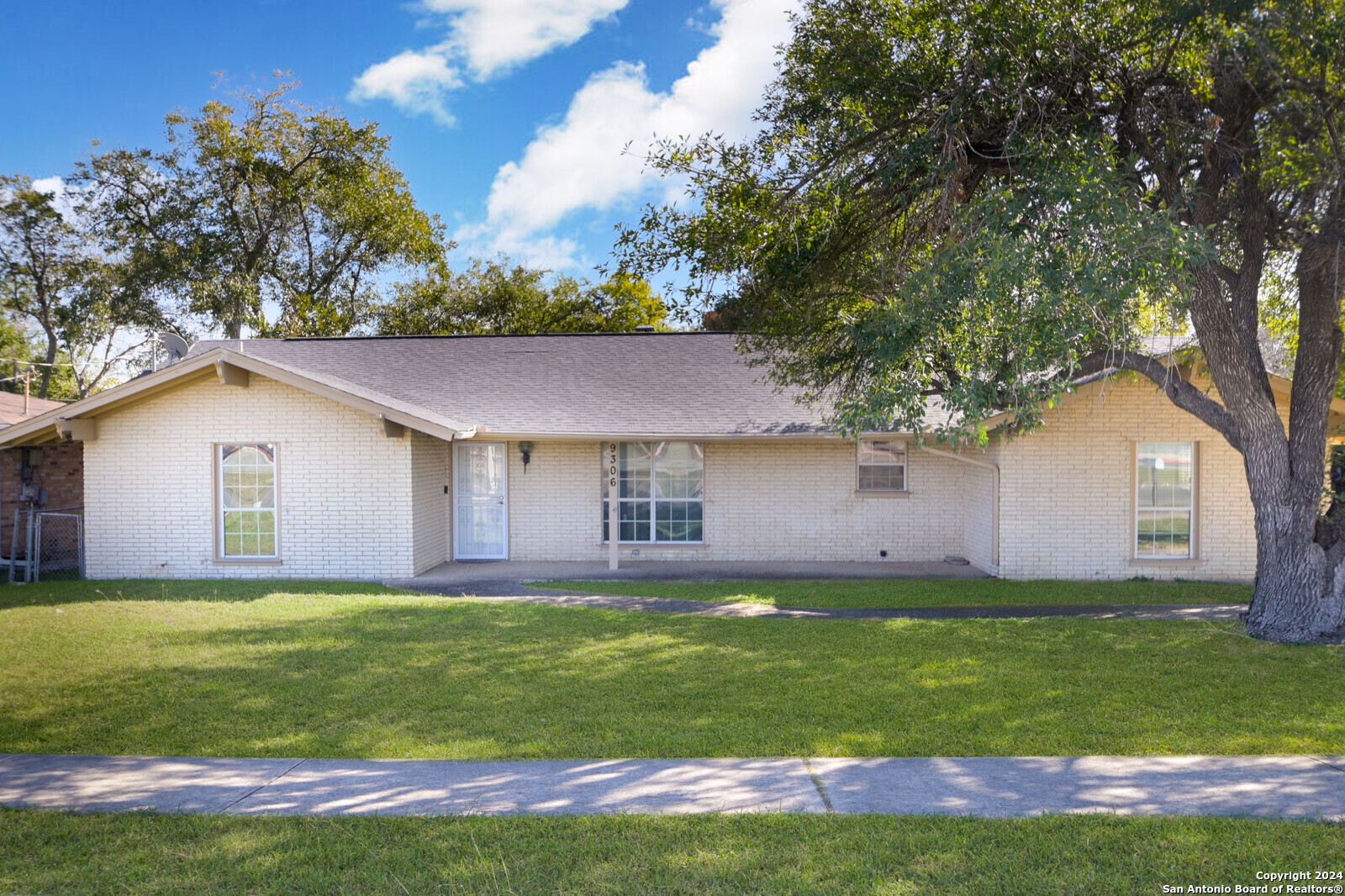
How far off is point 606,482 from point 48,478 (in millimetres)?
10648

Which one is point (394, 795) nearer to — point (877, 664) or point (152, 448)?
point (877, 664)

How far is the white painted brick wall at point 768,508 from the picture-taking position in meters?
15.8

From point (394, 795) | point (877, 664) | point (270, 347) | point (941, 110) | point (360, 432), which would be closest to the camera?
point (394, 795)

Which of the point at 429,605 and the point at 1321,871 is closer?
the point at 1321,871

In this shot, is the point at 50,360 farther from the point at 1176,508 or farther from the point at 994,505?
the point at 1176,508

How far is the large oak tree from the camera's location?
784 centimetres

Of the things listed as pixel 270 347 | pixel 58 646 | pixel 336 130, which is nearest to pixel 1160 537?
pixel 58 646

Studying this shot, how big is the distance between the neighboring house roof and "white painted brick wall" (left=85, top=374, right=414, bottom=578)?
5.63m

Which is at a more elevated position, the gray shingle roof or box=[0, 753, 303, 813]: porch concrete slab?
the gray shingle roof

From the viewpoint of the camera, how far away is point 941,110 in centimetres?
Answer: 891

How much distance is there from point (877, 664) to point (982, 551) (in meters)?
7.14

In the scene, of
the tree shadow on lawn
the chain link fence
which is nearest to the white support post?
the tree shadow on lawn

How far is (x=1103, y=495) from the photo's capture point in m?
13.8

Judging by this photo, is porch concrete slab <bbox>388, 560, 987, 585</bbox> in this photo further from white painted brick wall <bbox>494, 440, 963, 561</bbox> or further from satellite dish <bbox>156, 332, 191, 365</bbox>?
satellite dish <bbox>156, 332, 191, 365</bbox>
